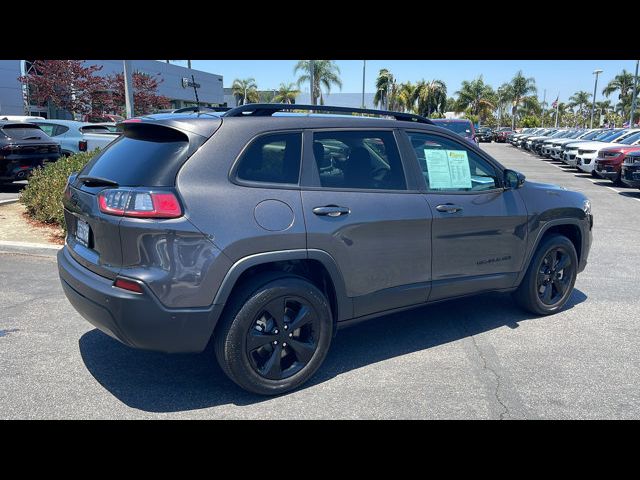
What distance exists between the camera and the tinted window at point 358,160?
150 inches

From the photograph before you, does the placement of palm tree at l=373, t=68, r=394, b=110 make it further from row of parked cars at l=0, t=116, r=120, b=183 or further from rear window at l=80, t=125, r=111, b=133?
row of parked cars at l=0, t=116, r=120, b=183

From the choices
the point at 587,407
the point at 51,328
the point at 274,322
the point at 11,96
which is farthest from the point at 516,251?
the point at 11,96

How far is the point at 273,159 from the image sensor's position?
3.62 metres

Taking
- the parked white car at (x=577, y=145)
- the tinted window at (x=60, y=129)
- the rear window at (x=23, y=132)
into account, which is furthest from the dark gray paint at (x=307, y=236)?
the parked white car at (x=577, y=145)

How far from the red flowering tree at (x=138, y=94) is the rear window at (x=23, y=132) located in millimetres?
17553

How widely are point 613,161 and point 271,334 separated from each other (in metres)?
16.2

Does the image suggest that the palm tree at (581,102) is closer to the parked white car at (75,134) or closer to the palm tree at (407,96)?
the palm tree at (407,96)

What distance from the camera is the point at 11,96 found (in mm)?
28219

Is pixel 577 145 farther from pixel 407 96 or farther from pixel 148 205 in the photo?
pixel 407 96

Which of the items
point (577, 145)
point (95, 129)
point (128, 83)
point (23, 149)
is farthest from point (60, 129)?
point (577, 145)
